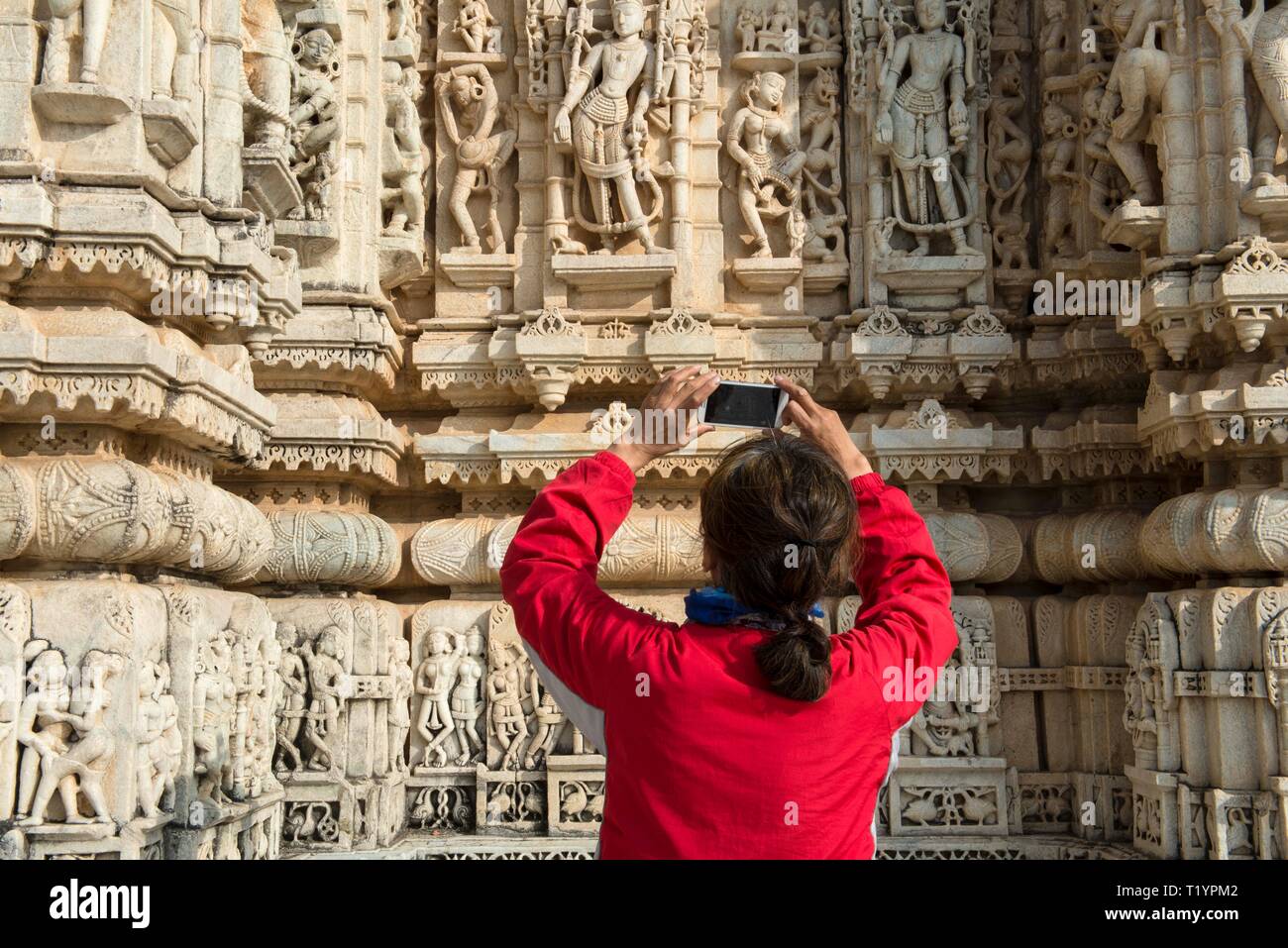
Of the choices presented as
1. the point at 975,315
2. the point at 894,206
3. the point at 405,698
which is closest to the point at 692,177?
the point at 894,206

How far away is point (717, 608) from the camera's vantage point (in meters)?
2.65

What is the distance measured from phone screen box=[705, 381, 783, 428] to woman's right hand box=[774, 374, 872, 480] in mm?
37

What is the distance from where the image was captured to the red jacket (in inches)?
100

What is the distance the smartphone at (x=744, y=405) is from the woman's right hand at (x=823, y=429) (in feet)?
0.09

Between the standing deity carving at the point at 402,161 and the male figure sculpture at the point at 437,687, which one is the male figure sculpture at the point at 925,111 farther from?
the male figure sculpture at the point at 437,687

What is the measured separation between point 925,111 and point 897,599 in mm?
9062

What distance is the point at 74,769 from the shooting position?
6262mm

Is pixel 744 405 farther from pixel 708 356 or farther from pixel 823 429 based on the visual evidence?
pixel 708 356

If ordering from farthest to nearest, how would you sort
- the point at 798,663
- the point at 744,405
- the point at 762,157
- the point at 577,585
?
1. the point at 762,157
2. the point at 744,405
3. the point at 577,585
4. the point at 798,663

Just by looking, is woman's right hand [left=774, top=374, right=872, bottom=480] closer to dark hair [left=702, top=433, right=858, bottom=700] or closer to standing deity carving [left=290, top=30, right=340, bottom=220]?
dark hair [left=702, top=433, right=858, bottom=700]

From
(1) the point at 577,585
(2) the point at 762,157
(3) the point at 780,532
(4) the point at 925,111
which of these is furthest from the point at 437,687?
(3) the point at 780,532

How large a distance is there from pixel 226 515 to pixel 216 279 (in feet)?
4.23

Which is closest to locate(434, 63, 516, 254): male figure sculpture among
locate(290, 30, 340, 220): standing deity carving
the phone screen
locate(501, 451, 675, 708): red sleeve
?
locate(290, 30, 340, 220): standing deity carving
